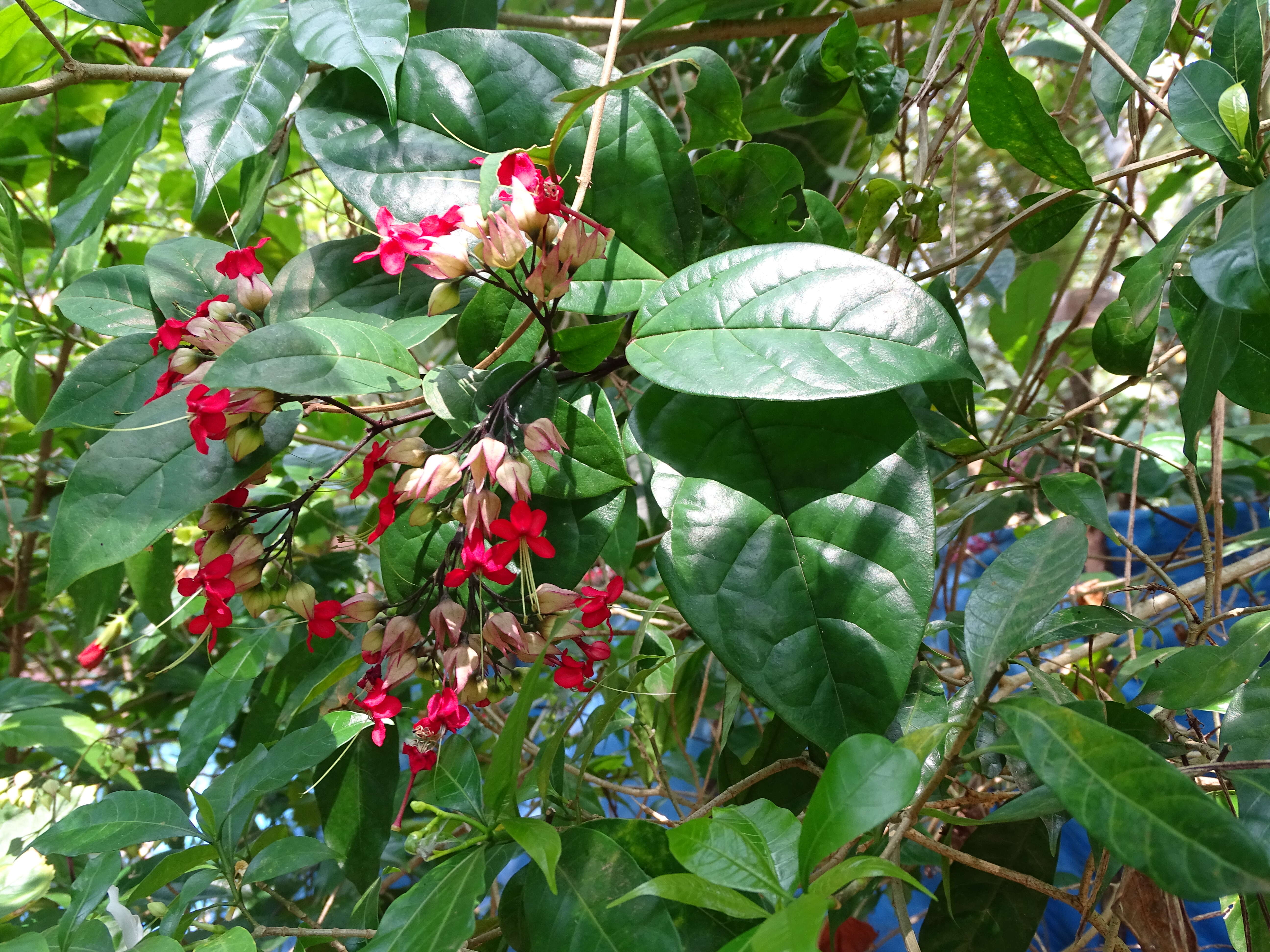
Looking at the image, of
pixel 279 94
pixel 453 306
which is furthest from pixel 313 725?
pixel 279 94

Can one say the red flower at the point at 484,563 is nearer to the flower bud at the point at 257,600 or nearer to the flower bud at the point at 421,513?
the flower bud at the point at 421,513

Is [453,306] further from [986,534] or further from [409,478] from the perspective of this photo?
[986,534]

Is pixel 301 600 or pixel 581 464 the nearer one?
pixel 581 464

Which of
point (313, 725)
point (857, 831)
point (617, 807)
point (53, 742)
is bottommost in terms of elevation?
point (617, 807)

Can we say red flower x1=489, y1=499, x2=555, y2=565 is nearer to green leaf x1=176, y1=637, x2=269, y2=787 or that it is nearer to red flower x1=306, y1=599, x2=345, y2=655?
red flower x1=306, y1=599, x2=345, y2=655

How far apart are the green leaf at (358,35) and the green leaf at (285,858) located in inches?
18.3

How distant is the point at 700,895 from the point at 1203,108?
1.61 ft

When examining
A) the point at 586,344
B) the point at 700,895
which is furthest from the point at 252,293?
the point at 700,895

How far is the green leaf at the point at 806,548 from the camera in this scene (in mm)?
397

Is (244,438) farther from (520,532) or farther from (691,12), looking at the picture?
(691,12)

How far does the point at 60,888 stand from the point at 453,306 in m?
0.82

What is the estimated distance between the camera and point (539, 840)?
40 centimetres

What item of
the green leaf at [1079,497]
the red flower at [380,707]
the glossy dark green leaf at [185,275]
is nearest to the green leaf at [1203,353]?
the green leaf at [1079,497]

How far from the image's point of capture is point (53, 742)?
812 millimetres
